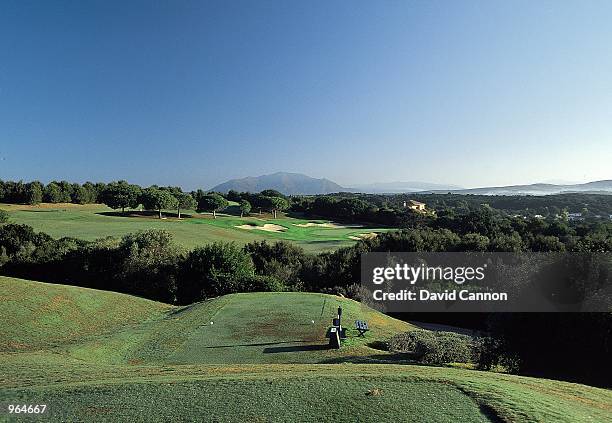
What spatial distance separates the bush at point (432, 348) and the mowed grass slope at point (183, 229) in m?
39.5

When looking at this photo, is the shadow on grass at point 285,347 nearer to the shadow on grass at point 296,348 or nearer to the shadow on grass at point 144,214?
the shadow on grass at point 296,348

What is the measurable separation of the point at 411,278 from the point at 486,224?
32.6m

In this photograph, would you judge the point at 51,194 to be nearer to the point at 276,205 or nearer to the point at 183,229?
the point at 183,229

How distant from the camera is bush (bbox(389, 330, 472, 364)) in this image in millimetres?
19991

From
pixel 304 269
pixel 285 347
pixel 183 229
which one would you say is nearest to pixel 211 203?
pixel 183 229

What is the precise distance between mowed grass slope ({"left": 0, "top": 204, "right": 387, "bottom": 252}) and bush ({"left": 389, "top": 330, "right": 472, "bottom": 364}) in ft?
130

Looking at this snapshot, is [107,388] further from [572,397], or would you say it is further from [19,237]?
[19,237]

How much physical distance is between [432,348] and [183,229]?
185ft

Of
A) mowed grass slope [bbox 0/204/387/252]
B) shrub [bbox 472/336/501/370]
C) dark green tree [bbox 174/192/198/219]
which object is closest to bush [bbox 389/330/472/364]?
shrub [bbox 472/336/501/370]

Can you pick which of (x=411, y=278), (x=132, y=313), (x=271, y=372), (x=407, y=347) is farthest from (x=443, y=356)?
(x=411, y=278)

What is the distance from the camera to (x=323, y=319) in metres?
25.9

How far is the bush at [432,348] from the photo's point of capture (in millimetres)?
19991

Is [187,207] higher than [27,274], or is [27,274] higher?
[187,207]

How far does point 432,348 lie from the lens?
20422 mm
